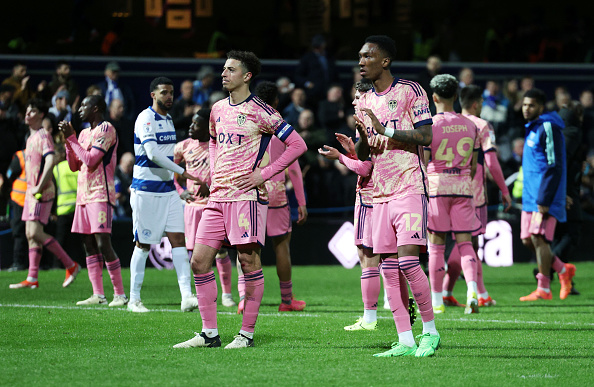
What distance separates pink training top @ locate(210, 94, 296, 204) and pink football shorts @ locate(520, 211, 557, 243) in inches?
214

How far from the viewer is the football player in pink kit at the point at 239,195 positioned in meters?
7.04

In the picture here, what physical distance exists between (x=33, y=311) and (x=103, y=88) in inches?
368

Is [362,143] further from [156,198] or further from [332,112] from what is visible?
[332,112]

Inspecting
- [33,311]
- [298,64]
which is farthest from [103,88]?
[33,311]

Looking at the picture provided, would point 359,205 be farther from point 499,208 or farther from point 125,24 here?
point 125,24

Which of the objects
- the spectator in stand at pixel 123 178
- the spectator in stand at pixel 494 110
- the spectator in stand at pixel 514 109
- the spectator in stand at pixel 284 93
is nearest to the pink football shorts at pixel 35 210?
the spectator in stand at pixel 123 178

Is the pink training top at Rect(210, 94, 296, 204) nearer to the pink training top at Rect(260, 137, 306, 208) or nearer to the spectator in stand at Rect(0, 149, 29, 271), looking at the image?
the pink training top at Rect(260, 137, 306, 208)

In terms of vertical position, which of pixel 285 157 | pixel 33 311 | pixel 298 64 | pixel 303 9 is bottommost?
pixel 33 311

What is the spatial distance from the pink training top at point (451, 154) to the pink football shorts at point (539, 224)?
1.97 m

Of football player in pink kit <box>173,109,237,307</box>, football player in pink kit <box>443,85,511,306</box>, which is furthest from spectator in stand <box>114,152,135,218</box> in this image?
football player in pink kit <box>443,85,511,306</box>

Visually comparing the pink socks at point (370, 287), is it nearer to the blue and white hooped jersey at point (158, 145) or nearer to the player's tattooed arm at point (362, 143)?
the player's tattooed arm at point (362, 143)

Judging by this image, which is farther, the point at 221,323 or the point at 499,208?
the point at 499,208

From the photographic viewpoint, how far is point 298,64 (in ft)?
67.6

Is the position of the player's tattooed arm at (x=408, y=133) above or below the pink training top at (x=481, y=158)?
above
